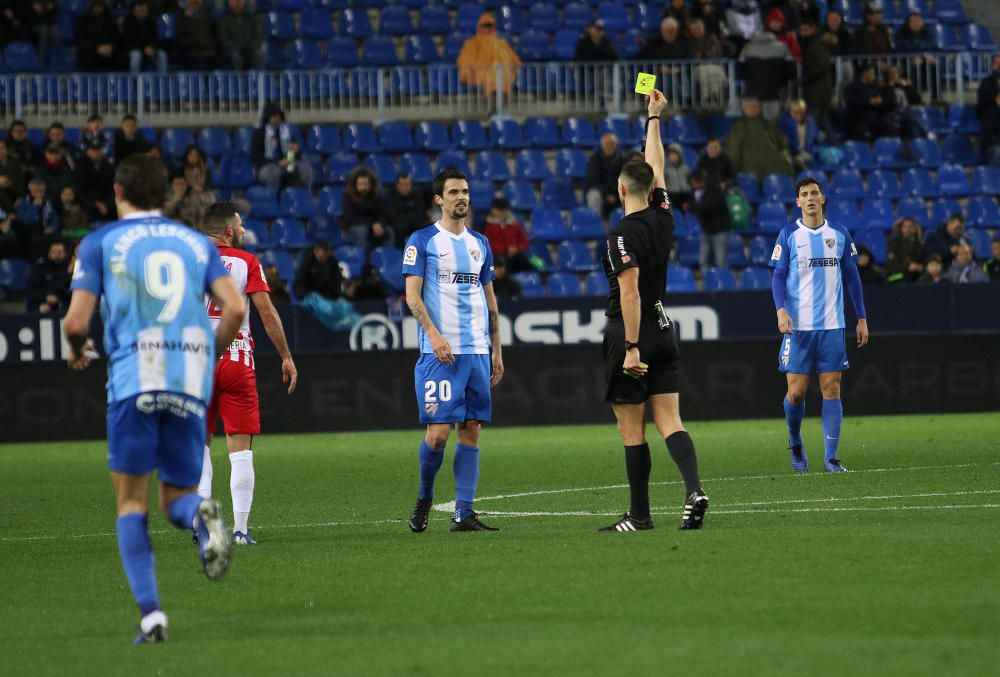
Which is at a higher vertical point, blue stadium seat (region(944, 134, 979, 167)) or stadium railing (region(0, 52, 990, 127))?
stadium railing (region(0, 52, 990, 127))

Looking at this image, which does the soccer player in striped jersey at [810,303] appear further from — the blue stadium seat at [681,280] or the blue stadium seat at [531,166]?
the blue stadium seat at [531,166]

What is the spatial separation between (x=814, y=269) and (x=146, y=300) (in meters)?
8.66

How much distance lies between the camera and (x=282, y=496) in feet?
42.5

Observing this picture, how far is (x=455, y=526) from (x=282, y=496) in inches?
126

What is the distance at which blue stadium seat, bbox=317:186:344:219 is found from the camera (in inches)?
962

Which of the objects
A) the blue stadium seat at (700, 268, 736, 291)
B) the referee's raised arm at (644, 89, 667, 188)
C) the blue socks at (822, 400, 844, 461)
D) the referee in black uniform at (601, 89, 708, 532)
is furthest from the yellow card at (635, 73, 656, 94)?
the blue stadium seat at (700, 268, 736, 291)

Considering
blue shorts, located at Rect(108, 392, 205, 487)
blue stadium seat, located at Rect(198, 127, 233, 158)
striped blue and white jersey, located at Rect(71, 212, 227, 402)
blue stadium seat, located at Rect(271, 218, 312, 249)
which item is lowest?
blue shorts, located at Rect(108, 392, 205, 487)

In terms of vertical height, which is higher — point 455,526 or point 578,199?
point 578,199

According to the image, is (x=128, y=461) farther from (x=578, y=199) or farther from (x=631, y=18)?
(x=631, y=18)

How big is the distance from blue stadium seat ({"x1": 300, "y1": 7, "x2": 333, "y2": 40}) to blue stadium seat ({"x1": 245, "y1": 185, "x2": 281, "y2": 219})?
13.7 feet

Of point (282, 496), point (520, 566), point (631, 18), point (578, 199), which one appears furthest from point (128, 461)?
point (631, 18)

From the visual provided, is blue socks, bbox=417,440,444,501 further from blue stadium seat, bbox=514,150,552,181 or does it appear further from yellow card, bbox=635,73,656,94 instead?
blue stadium seat, bbox=514,150,552,181

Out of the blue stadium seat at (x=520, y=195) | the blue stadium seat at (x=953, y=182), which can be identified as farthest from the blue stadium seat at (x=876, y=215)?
the blue stadium seat at (x=520, y=195)

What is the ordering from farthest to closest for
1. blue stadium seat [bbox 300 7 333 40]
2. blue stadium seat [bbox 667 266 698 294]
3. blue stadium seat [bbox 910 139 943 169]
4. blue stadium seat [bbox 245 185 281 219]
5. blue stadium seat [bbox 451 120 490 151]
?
1. blue stadium seat [bbox 300 7 333 40]
2. blue stadium seat [bbox 910 139 943 169]
3. blue stadium seat [bbox 451 120 490 151]
4. blue stadium seat [bbox 245 185 281 219]
5. blue stadium seat [bbox 667 266 698 294]
